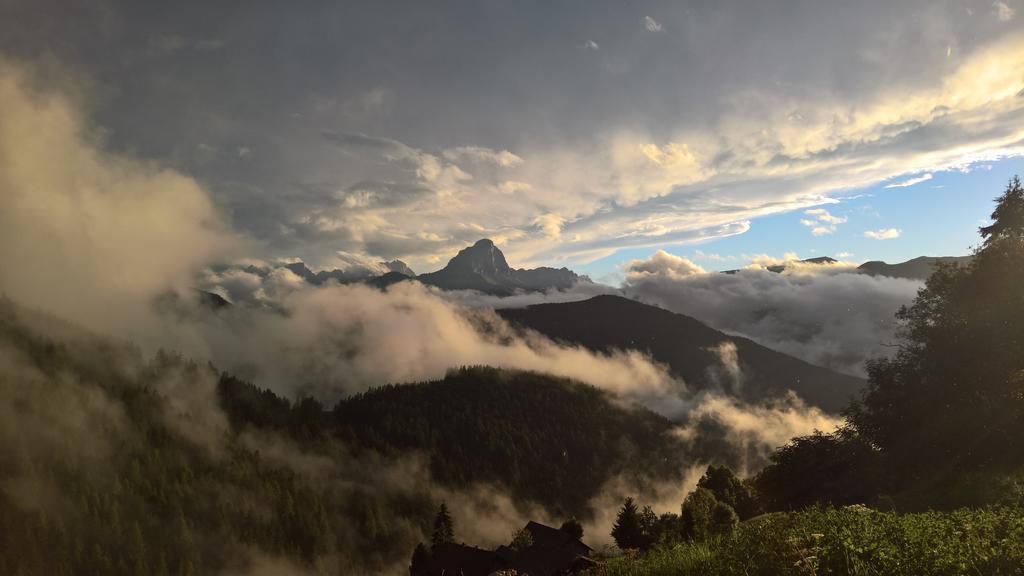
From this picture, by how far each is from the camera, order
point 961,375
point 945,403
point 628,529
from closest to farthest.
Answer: point 961,375 → point 945,403 → point 628,529

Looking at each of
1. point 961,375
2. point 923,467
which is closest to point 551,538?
point 923,467

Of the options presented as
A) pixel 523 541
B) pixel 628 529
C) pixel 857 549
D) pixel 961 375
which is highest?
pixel 857 549

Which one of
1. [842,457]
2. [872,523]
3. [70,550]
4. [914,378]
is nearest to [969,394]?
[914,378]

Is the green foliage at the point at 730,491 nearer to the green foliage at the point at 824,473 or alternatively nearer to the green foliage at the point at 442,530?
the green foliage at the point at 824,473

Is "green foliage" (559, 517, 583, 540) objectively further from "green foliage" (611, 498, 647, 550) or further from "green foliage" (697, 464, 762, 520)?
"green foliage" (697, 464, 762, 520)

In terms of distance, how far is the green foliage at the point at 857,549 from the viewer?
6.77m

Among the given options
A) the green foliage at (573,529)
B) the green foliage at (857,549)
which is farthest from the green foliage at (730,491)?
the green foliage at (857,549)

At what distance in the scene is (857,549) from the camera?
7.24 metres

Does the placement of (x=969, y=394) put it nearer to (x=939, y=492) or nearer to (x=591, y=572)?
(x=939, y=492)

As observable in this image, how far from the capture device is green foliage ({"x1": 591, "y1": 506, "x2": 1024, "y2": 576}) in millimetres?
6766

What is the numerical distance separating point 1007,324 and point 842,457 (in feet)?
36.1

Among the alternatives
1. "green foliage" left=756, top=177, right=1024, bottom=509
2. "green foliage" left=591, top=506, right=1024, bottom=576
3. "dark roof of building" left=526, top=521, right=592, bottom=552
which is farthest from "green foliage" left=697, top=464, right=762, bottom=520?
"green foliage" left=591, top=506, right=1024, bottom=576

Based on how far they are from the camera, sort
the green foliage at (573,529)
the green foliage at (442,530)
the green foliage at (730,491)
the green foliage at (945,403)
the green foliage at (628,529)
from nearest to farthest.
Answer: the green foliage at (945,403), the green foliage at (730,491), the green foliage at (628,529), the green foliage at (573,529), the green foliage at (442,530)

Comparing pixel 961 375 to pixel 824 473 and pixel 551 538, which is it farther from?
pixel 551 538
